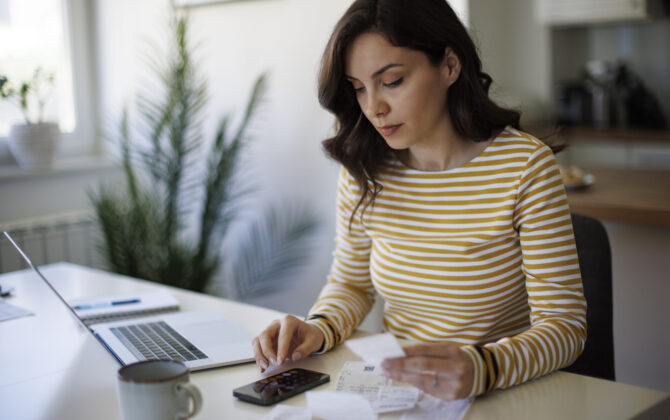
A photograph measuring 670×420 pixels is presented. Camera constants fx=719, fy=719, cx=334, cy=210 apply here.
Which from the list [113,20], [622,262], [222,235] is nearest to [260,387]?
[622,262]

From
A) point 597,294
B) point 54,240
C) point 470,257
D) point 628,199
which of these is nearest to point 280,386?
point 470,257

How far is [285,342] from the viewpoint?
119cm

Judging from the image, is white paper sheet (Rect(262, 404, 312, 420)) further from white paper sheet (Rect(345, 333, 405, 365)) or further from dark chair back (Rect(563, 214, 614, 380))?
dark chair back (Rect(563, 214, 614, 380))

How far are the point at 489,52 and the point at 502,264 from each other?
256 cm

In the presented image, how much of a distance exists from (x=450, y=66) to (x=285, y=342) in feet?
1.94

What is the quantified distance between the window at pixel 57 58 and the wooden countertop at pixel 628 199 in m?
2.16

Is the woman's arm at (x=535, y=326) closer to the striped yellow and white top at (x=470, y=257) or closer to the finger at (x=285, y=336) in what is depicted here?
the striped yellow and white top at (x=470, y=257)

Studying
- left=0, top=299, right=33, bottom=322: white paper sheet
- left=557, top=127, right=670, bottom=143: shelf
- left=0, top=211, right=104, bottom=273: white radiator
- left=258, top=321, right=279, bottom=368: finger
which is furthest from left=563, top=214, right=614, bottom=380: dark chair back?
left=557, top=127, right=670, bottom=143: shelf

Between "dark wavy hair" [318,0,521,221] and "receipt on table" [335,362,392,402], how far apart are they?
0.38 meters

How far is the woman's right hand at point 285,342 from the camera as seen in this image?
119 centimetres

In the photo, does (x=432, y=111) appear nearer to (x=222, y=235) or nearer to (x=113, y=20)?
(x=222, y=235)

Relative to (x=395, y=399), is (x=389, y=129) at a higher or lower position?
higher

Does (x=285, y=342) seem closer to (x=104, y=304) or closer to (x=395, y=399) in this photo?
(x=395, y=399)

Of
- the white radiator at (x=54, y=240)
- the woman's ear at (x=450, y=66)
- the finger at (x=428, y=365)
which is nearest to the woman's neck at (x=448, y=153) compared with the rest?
the woman's ear at (x=450, y=66)
